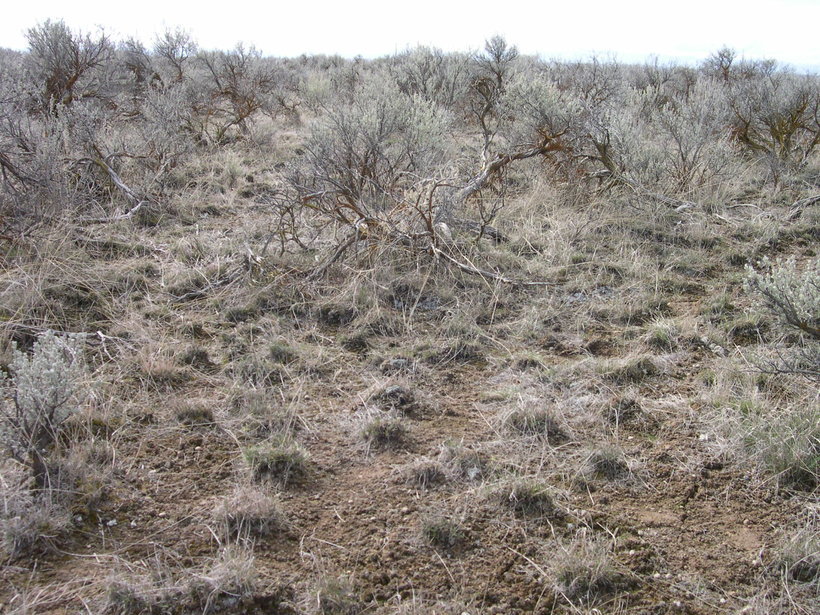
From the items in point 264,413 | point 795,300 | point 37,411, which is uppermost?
point 795,300

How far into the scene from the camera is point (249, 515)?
2.49 m

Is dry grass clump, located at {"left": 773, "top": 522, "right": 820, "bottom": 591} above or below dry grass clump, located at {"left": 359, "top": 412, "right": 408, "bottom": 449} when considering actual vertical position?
below

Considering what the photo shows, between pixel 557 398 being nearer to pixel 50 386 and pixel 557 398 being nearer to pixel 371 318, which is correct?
pixel 371 318

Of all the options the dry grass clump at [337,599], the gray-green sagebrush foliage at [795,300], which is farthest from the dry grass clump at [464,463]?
the gray-green sagebrush foliage at [795,300]

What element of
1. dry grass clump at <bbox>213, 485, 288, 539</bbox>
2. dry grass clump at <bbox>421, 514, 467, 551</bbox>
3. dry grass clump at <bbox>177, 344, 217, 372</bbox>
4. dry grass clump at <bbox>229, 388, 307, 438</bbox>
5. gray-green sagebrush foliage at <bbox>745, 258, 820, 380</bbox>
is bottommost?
dry grass clump at <bbox>421, 514, 467, 551</bbox>

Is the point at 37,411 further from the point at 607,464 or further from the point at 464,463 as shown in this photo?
the point at 607,464

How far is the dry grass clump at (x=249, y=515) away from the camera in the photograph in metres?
2.46

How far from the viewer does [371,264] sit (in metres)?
4.86

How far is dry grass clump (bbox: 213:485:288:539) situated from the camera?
2.46m

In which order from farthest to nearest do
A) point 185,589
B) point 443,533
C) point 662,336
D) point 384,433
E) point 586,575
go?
1. point 662,336
2. point 384,433
3. point 443,533
4. point 586,575
5. point 185,589

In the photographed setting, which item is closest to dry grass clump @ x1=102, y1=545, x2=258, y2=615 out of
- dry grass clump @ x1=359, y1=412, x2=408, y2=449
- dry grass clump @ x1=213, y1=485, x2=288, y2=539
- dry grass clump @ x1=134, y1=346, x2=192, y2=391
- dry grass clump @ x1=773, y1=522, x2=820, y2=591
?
dry grass clump @ x1=213, y1=485, x2=288, y2=539

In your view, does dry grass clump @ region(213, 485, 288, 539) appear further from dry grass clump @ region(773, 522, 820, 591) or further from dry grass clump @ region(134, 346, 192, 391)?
dry grass clump @ region(773, 522, 820, 591)

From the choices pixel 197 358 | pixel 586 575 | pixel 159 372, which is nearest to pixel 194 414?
pixel 159 372

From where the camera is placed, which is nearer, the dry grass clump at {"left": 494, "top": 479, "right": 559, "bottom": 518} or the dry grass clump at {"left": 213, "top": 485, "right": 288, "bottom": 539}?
the dry grass clump at {"left": 213, "top": 485, "right": 288, "bottom": 539}
